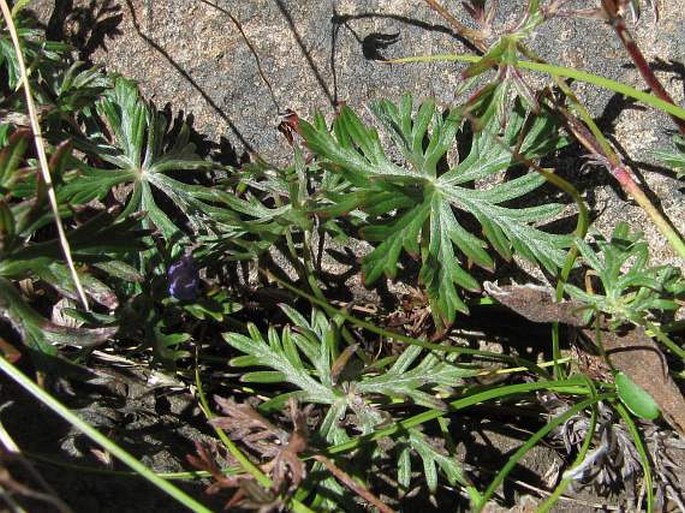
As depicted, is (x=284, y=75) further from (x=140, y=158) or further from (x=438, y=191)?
(x=438, y=191)

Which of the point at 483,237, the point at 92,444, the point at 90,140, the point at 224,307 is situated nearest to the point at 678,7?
the point at 483,237

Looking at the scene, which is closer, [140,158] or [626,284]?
[626,284]

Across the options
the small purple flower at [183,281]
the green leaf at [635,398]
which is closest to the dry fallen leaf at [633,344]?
the green leaf at [635,398]

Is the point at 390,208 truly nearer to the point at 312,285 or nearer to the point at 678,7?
the point at 312,285

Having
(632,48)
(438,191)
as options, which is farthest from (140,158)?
(632,48)

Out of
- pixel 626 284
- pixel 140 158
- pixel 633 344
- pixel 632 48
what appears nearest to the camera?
pixel 632 48

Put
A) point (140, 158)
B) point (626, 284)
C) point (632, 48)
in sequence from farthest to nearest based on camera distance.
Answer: point (140, 158), point (626, 284), point (632, 48)

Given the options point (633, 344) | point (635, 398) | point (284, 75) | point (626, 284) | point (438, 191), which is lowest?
point (635, 398)
